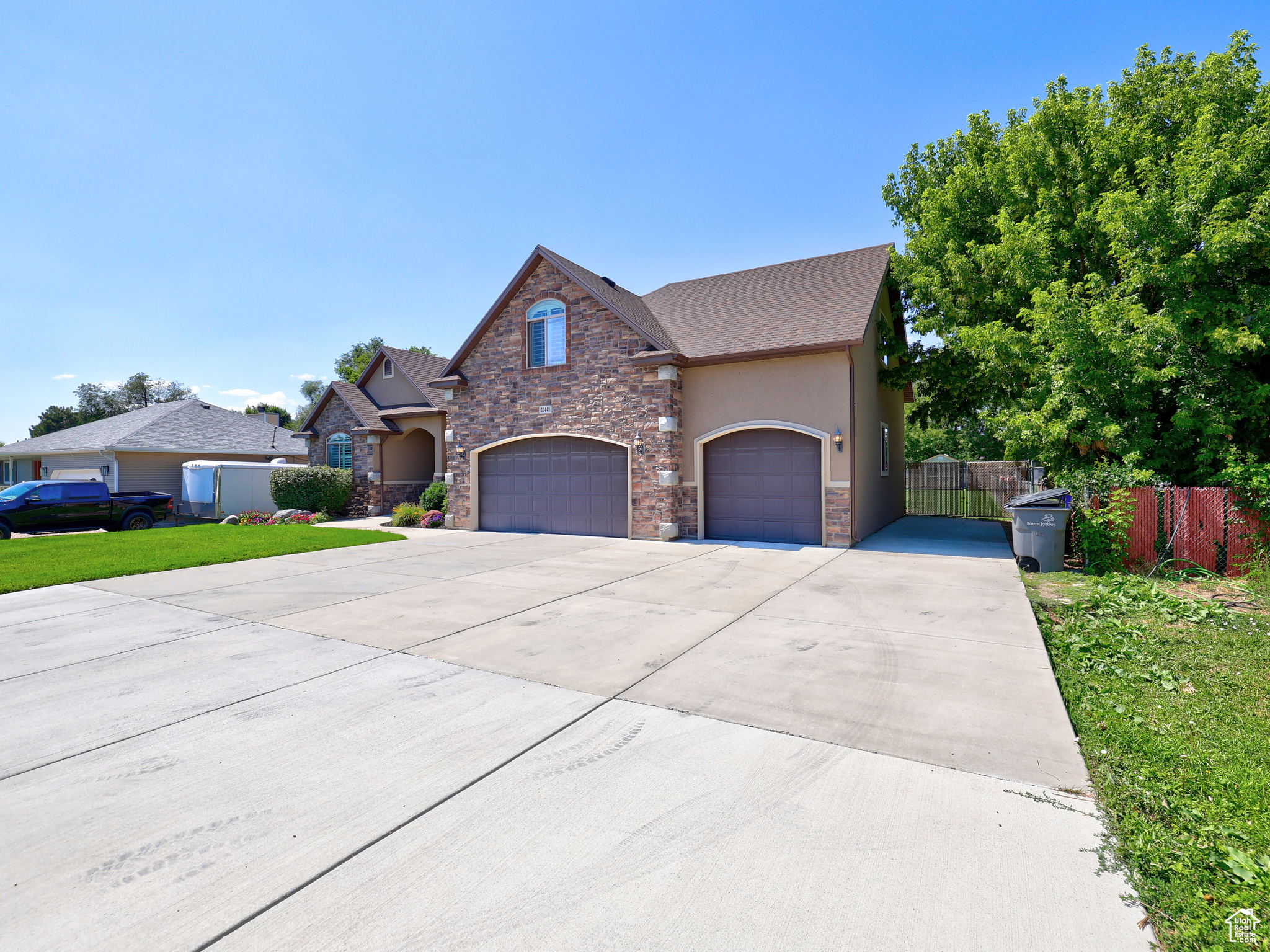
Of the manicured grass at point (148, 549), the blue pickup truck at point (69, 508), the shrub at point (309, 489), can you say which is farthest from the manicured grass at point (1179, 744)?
the blue pickup truck at point (69, 508)

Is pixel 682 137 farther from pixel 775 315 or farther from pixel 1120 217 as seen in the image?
pixel 1120 217

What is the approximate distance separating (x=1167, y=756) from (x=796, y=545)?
9.80 m

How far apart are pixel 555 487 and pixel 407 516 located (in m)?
6.37

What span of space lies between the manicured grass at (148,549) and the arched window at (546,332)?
6385mm

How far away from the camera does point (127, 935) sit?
7.48ft

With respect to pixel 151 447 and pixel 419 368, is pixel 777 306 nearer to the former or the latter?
pixel 419 368

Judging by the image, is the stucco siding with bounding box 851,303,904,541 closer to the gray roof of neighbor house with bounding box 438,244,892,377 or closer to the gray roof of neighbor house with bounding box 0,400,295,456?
the gray roof of neighbor house with bounding box 438,244,892,377

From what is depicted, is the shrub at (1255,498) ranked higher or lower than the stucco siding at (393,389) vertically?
lower

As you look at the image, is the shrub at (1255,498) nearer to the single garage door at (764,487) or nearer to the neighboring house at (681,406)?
the neighboring house at (681,406)

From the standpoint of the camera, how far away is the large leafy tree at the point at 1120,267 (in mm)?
10070

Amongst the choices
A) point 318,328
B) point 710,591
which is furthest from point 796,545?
point 318,328

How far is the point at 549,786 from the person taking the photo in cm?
335

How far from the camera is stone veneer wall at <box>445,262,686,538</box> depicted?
48.7 feet

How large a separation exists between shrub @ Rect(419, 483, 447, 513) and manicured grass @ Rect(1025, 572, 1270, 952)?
58.2 ft
